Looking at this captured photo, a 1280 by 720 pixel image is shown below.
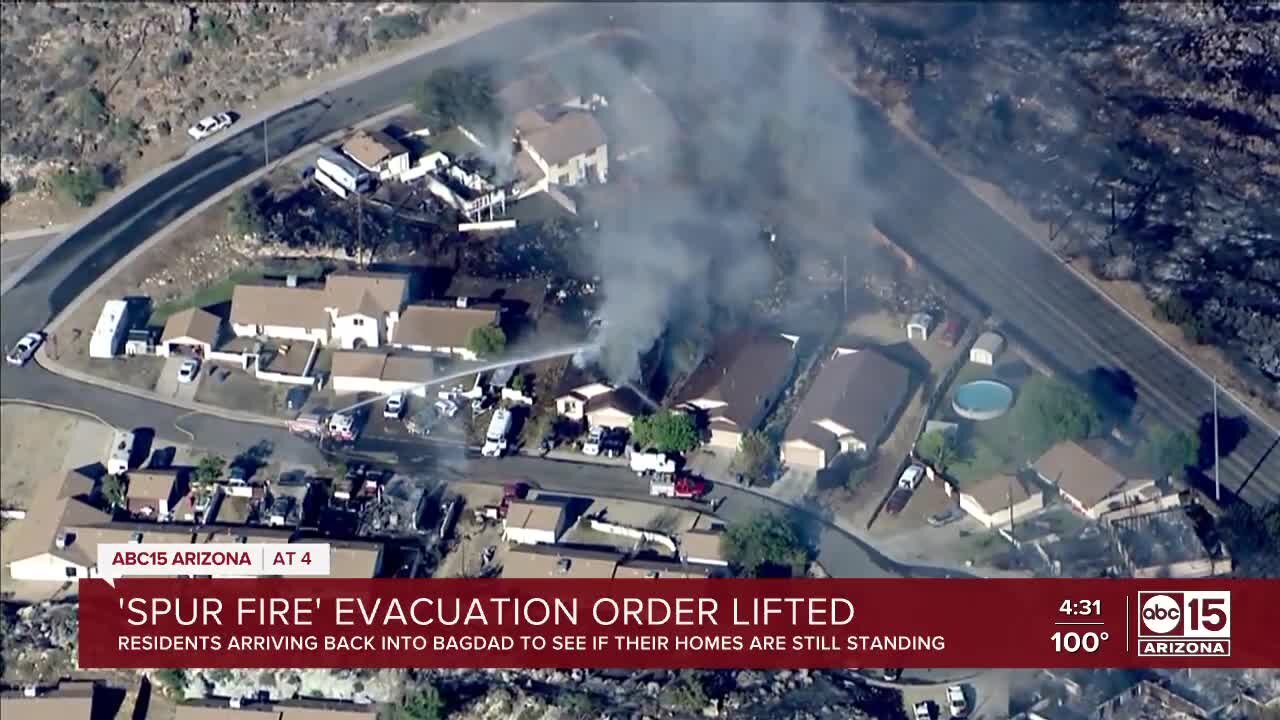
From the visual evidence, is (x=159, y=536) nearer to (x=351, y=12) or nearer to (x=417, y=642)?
(x=417, y=642)

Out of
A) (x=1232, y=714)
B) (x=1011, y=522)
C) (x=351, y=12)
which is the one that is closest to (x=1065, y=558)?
(x=1011, y=522)

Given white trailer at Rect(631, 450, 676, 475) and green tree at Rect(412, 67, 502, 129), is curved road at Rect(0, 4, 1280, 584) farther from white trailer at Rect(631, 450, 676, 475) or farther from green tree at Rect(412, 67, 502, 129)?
green tree at Rect(412, 67, 502, 129)

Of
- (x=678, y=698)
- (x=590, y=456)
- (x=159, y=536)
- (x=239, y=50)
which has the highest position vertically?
(x=239, y=50)

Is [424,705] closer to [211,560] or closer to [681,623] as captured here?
[681,623]

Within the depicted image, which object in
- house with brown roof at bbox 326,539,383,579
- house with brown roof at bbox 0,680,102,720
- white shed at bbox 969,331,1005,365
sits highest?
white shed at bbox 969,331,1005,365

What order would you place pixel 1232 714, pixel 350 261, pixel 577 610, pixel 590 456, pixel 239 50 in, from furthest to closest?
pixel 239 50, pixel 350 261, pixel 590 456, pixel 577 610, pixel 1232 714

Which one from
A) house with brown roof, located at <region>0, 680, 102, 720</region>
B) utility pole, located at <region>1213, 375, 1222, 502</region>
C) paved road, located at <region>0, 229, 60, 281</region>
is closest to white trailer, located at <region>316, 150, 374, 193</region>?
paved road, located at <region>0, 229, 60, 281</region>

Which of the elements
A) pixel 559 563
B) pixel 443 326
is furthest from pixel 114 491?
pixel 559 563
